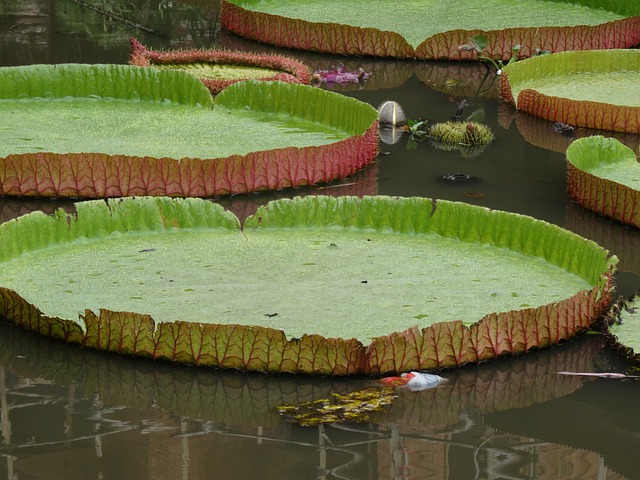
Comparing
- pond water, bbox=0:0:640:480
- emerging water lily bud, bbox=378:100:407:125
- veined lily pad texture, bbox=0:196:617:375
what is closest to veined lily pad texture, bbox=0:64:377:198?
emerging water lily bud, bbox=378:100:407:125

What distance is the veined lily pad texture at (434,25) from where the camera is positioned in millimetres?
12906

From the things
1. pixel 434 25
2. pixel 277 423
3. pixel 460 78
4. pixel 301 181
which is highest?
pixel 434 25

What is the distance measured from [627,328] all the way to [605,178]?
2.56 metres

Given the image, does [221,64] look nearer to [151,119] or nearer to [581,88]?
[151,119]

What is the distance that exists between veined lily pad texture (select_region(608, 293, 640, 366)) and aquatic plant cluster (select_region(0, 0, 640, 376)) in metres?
0.03

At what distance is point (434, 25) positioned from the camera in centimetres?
1419

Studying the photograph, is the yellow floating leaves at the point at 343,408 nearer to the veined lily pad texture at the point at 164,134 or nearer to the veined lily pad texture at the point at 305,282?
the veined lily pad texture at the point at 305,282

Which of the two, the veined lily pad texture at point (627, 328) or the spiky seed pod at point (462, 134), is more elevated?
the spiky seed pod at point (462, 134)

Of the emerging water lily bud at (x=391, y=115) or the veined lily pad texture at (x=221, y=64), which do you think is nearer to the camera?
the emerging water lily bud at (x=391, y=115)

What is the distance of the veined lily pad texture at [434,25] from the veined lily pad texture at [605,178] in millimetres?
3891

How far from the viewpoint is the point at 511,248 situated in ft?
23.0

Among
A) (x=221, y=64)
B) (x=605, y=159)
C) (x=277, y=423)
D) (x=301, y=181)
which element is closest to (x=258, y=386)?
(x=277, y=423)

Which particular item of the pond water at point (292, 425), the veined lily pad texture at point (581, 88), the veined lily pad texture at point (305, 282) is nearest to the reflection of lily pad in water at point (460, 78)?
the veined lily pad texture at point (581, 88)

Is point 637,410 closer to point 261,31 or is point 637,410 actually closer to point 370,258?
point 370,258
